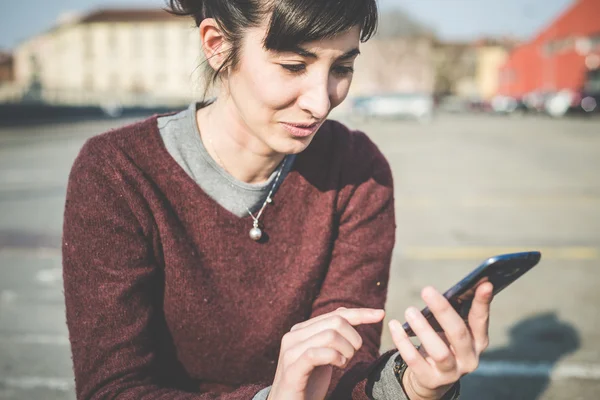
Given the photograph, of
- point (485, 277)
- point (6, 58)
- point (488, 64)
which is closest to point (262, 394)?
point (485, 277)

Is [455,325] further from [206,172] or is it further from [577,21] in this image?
[577,21]

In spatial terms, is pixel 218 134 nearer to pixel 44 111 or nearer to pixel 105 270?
pixel 105 270

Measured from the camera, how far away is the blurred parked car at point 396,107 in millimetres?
30031

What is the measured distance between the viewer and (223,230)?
1.55 metres

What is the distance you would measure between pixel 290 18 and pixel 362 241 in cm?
72

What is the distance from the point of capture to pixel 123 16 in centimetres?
7569

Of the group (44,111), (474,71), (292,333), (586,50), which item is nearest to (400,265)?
(292,333)

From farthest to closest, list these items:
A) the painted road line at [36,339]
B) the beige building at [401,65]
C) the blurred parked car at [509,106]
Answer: the beige building at [401,65] → the blurred parked car at [509,106] → the painted road line at [36,339]

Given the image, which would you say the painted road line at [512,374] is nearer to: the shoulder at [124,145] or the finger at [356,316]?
the shoulder at [124,145]

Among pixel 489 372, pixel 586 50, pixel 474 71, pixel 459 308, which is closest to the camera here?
pixel 459 308

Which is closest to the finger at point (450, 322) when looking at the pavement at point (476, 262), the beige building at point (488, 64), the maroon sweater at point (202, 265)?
the maroon sweater at point (202, 265)

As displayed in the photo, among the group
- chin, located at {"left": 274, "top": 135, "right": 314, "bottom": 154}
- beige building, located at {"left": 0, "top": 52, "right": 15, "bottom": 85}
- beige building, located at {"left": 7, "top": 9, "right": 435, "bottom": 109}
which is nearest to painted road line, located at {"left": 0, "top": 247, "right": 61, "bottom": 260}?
chin, located at {"left": 274, "top": 135, "right": 314, "bottom": 154}

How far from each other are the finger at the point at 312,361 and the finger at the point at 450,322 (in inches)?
8.2

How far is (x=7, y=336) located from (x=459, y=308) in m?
3.04
